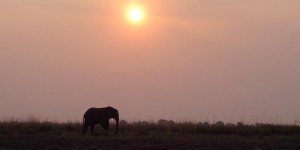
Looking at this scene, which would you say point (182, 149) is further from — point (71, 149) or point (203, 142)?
point (71, 149)

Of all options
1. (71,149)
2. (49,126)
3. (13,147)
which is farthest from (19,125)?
(71,149)

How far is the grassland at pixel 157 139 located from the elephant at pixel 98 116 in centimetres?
130

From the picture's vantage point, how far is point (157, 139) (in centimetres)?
2872

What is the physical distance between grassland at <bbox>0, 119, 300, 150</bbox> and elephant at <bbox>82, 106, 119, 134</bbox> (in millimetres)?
1304

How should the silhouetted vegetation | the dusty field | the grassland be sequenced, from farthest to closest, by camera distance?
the silhouetted vegetation → the grassland → the dusty field

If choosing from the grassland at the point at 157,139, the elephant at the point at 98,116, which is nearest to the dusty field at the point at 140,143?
the grassland at the point at 157,139

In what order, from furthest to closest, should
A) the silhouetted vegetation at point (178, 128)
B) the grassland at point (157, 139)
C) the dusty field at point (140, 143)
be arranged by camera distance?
1. the silhouetted vegetation at point (178, 128)
2. the grassland at point (157, 139)
3. the dusty field at point (140, 143)

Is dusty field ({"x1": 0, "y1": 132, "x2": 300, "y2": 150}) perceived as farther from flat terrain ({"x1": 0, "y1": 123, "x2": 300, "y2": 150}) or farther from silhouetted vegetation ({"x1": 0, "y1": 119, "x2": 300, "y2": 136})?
silhouetted vegetation ({"x1": 0, "y1": 119, "x2": 300, "y2": 136})

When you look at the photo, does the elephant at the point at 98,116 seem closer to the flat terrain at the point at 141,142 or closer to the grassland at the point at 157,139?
the grassland at the point at 157,139

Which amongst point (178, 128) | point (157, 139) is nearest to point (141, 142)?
point (157, 139)

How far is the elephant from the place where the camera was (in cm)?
3538

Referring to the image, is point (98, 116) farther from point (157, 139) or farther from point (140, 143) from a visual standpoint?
point (140, 143)

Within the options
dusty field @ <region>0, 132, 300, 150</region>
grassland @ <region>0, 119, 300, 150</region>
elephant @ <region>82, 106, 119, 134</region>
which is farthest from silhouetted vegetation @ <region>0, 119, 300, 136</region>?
dusty field @ <region>0, 132, 300, 150</region>

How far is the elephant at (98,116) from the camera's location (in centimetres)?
3538
